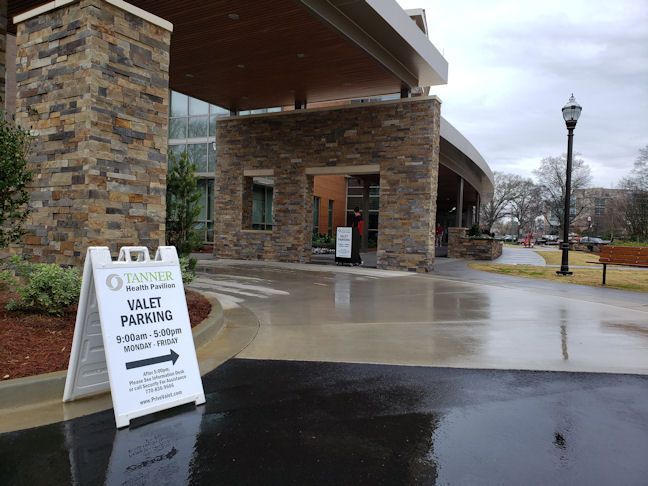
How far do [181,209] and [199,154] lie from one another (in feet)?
56.9

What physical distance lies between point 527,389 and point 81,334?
12.7 ft

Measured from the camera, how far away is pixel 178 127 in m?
26.1

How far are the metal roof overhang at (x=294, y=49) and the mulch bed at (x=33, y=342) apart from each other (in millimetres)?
7979

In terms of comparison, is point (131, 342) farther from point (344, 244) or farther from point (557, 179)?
point (557, 179)

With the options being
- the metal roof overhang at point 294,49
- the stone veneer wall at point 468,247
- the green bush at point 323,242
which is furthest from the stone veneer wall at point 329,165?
the stone veneer wall at point 468,247

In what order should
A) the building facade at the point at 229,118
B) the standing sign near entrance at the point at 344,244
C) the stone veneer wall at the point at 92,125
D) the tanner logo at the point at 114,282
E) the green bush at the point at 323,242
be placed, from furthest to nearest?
the green bush at the point at 323,242 → the standing sign near entrance at the point at 344,244 → the building facade at the point at 229,118 → the stone veneer wall at the point at 92,125 → the tanner logo at the point at 114,282

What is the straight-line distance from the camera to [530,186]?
78875 mm

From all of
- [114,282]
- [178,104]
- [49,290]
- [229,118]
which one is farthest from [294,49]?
[178,104]

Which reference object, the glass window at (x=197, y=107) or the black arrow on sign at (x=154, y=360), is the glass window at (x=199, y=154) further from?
the black arrow on sign at (x=154, y=360)

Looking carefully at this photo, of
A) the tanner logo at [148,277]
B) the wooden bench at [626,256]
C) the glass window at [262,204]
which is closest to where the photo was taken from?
the tanner logo at [148,277]

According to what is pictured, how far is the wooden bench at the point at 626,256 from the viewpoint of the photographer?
11914mm

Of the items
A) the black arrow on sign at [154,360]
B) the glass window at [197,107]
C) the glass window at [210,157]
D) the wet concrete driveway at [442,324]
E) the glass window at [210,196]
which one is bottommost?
the wet concrete driveway at [442,324]

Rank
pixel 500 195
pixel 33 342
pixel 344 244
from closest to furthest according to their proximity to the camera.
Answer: pixel 33 342 → pixel 344 244 → pixel 500 195

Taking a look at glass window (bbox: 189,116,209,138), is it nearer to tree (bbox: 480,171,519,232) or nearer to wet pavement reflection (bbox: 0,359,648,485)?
wet pavement reflection (bbox: 0,359,648,485)
